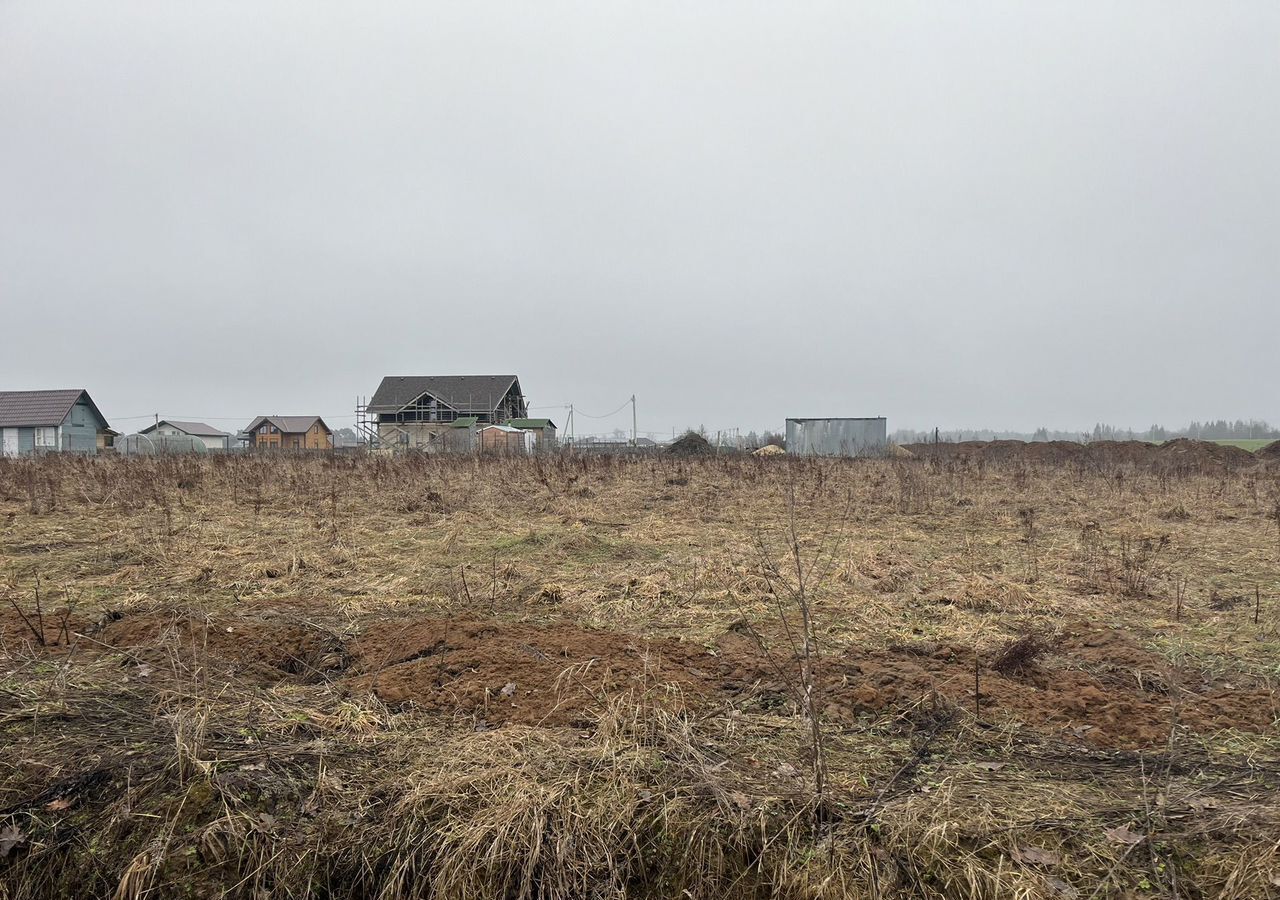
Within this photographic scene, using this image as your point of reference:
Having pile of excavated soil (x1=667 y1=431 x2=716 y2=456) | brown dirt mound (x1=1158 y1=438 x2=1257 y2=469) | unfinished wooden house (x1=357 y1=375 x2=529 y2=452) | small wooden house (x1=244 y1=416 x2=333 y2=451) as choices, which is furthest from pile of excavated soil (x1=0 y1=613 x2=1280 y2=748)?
small wooden house (x1=244 y1=416 x2=333 y2=451)

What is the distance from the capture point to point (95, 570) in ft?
21.4

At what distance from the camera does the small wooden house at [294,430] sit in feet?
187

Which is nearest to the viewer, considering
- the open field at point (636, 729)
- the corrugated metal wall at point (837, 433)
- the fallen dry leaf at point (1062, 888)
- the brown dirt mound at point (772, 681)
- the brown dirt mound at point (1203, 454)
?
the fallen dry leaf at point (1062, 888)

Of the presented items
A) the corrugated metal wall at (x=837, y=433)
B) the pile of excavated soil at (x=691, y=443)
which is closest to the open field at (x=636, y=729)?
the pile of excavated soil at (x=691, y=443)

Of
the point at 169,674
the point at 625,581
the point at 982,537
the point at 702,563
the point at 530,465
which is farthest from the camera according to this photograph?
the point at 530,465

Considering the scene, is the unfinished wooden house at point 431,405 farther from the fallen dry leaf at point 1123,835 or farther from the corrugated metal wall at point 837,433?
the fallen dry leaf at point 1123,835

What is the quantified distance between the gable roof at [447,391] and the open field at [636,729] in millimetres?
44417

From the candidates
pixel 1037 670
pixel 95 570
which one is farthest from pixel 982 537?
pixel 95 570

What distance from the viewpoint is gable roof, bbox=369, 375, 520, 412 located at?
5000cm

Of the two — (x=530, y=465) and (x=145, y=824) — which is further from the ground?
(x=530, y=465)

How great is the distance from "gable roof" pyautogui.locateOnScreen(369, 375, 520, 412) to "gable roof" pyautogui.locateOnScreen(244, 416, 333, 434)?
12.5 meters

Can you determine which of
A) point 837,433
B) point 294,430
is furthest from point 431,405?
point 837,433

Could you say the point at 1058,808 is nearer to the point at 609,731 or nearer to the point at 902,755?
the point at 902,755

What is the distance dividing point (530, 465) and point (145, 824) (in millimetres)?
16328
